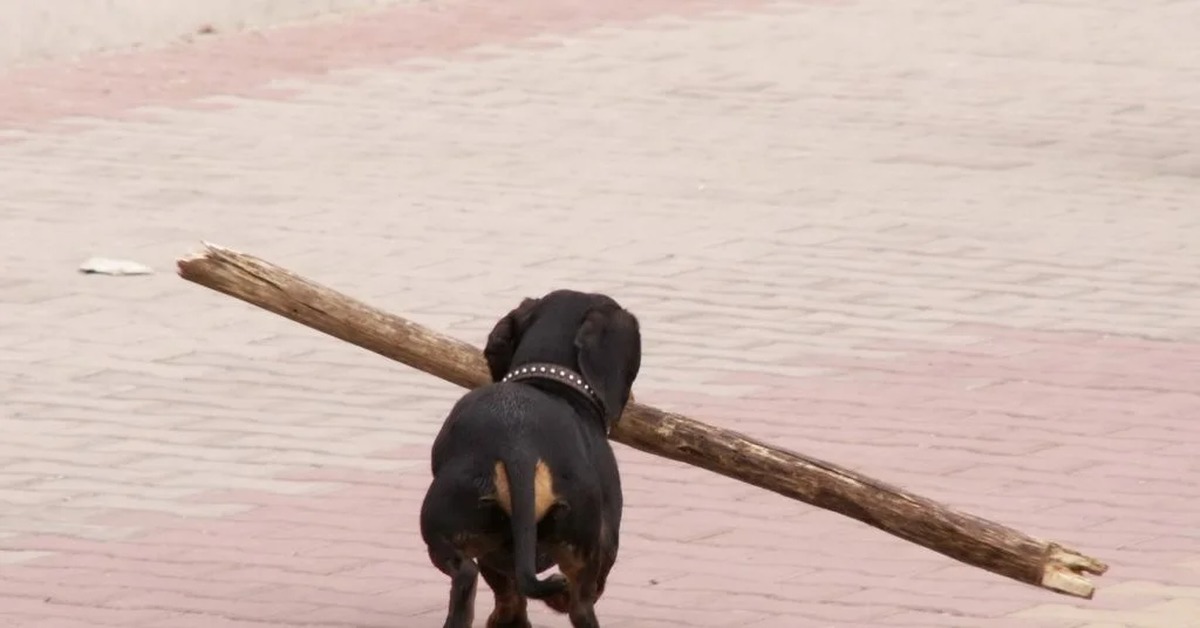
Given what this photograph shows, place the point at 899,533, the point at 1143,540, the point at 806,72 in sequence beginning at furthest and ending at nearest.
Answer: the point at 806,72 < the point at 1143,540 < the point at 899,533

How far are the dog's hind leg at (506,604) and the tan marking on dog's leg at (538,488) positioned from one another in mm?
450

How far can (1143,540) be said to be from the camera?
7176mm

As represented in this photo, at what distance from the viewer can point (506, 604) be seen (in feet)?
19.8

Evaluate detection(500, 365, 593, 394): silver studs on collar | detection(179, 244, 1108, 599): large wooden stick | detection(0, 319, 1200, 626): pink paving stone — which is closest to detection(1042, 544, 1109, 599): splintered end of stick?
detection(179, 244, 1108, 599): large wooden stick

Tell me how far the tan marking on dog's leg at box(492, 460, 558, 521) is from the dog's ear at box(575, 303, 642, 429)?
1.02 feet

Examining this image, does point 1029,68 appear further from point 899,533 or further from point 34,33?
point 899,533

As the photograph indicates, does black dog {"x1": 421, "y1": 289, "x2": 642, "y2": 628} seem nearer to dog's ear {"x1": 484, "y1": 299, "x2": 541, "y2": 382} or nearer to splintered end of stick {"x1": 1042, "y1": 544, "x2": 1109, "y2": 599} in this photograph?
dog's ear {"x1": 484, "y1": 299, "x2": 541, "y2": 382}

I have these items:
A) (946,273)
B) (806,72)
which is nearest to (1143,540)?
(946,273)

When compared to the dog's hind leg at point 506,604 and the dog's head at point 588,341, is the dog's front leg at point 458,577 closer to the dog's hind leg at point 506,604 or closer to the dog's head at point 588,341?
the dog's hind leg at point 506,604

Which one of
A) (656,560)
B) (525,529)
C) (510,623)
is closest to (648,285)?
(656,560)

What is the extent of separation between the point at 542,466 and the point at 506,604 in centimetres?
61

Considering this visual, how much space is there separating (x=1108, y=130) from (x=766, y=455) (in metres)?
8.98

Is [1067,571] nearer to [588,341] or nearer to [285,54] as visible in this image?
[588,341]

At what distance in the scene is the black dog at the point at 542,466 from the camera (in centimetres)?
553
